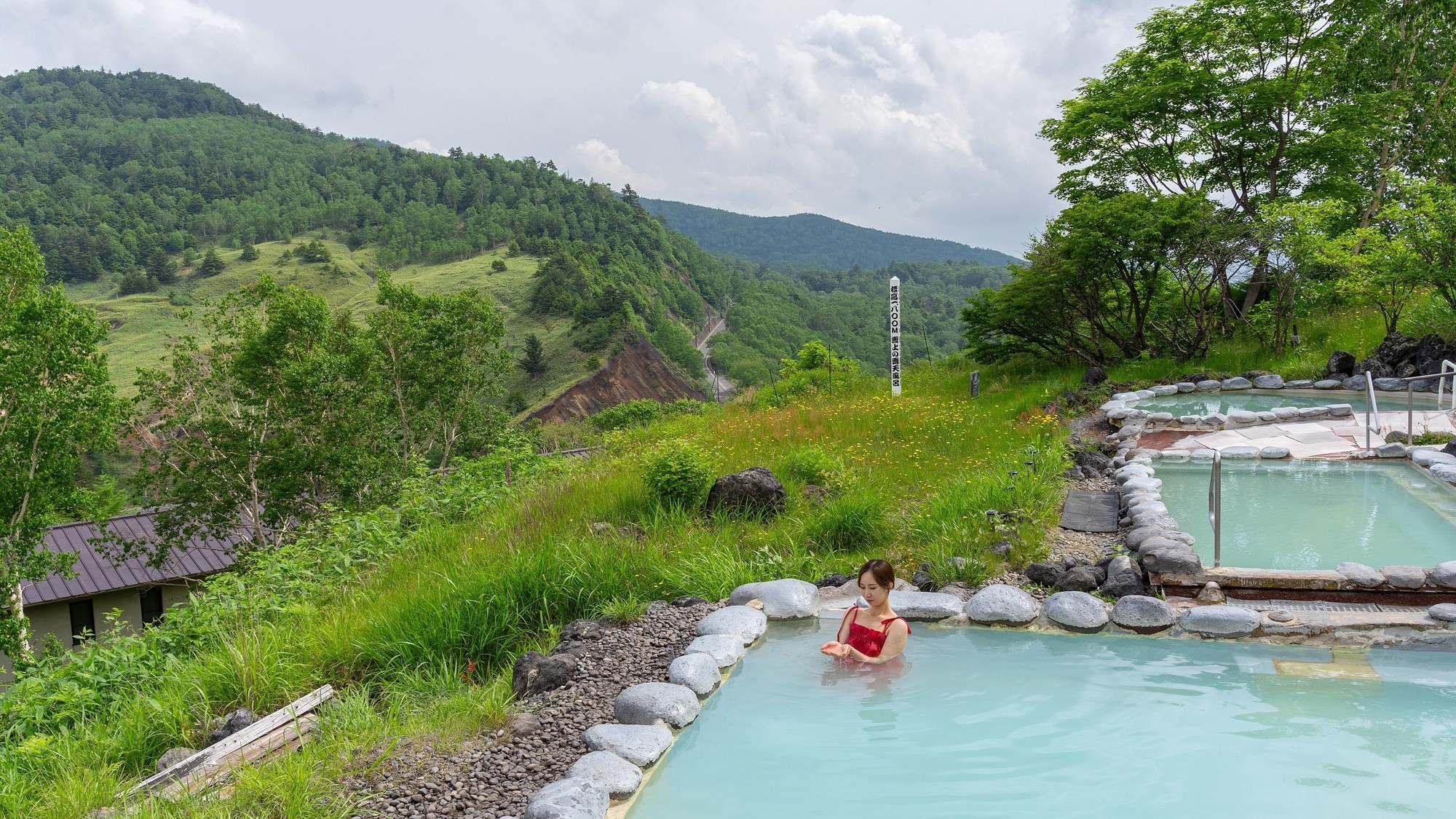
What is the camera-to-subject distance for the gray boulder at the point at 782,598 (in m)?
5.03

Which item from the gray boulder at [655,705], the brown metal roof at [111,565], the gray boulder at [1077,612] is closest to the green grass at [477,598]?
the gray boulder at [655,705]

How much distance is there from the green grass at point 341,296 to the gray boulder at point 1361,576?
185 ft

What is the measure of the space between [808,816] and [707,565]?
251 centimetres

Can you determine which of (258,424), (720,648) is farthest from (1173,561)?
(258,424)

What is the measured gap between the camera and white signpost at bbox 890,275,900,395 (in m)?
13.0

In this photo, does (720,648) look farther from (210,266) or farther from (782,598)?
(210,266)

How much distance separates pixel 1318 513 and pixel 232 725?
7662 mm

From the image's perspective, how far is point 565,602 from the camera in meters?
5.16

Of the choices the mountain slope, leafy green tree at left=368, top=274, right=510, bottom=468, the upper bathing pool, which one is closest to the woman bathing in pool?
the upper bathing pool

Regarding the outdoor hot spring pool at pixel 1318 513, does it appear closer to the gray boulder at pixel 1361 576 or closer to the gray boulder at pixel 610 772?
the gray boulder at pixel 1361 576

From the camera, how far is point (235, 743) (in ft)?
11.8

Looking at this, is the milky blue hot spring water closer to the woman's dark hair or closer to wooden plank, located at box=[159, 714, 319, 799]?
the woman's dark hair

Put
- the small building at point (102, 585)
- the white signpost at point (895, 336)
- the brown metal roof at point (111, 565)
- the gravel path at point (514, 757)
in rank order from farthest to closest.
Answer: the brown metal roof at point (111, 565), the small building at point (102, 585), the white signpost at point (895, 336), the gravel path at point (514, 757)

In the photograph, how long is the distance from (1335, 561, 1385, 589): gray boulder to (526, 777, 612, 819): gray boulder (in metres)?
4.53
